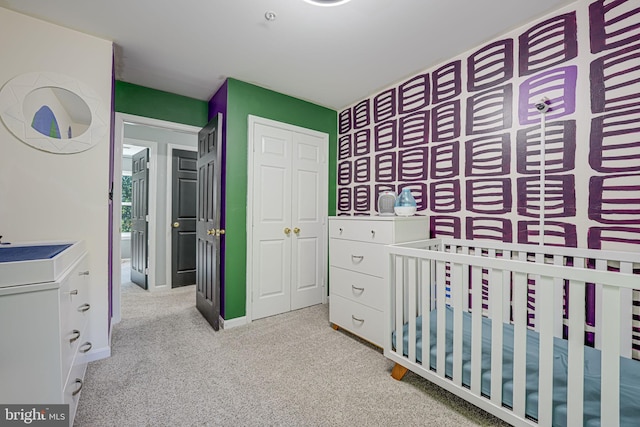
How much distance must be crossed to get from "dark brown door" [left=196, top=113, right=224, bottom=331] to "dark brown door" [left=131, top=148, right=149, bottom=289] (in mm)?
1301

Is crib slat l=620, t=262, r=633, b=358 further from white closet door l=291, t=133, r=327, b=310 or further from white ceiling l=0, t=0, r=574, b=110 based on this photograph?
white closet door l=291, t=133, r=327, b=310

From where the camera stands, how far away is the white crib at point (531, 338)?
1029mm

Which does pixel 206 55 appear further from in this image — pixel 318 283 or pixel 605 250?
pixel 605 250

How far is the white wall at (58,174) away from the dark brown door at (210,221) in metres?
0.78

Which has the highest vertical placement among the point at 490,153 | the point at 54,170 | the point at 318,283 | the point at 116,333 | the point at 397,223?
the point at 490,153

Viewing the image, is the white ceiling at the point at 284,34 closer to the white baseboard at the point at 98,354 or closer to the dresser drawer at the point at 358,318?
the dresser drawer at the point at 358,318

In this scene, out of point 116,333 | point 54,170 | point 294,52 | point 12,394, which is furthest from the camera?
point 116,333

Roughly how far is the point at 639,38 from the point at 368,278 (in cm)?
203

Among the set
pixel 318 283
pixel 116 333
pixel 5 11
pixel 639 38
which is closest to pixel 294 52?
pixel 5 11

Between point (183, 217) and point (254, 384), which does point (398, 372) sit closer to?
point (254, 384)

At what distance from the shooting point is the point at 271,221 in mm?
2795

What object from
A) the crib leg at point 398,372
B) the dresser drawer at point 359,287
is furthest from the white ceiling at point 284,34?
the crib leg at point 398,372

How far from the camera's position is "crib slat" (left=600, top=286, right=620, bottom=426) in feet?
3.15

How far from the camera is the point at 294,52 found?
7.07 ft
